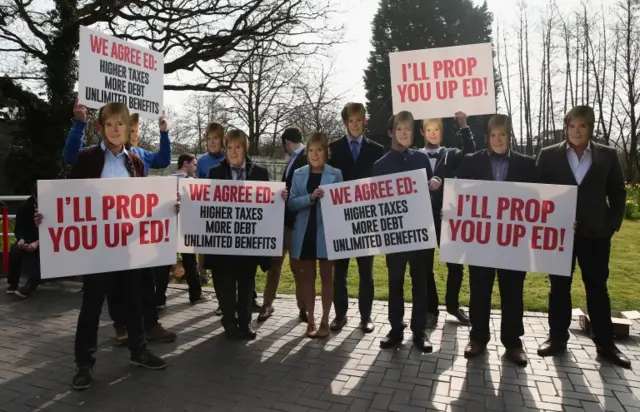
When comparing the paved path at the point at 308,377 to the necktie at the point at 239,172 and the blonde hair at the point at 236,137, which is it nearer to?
the necktie at the point at 239,172

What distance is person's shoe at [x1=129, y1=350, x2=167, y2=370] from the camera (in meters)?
4.32

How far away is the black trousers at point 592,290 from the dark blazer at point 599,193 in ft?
0.45

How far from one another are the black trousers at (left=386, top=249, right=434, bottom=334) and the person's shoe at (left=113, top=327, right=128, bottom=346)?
2.85m

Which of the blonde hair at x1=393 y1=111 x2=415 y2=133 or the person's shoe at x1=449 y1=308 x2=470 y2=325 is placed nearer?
the blonde hair at x1=393 y1=111 x2=415 y2=133

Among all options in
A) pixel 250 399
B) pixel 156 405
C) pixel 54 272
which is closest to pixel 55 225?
pixel 54 272

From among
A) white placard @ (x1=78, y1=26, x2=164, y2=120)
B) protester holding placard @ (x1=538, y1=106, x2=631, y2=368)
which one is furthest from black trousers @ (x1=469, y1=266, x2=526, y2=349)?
white placard @ (x1=78, y1=26, x2=164, y2=120)

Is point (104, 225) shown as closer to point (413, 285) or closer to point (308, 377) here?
Result: point (308, 377)

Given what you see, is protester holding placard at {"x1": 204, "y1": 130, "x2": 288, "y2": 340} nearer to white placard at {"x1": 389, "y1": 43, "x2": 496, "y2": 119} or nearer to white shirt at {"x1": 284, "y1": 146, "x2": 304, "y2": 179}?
white shirt at {"x1": 284, "y1": 146, "x2": 304, "y2": 179}

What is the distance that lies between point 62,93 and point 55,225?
50.7 ft

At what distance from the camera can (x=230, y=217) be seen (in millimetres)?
5082

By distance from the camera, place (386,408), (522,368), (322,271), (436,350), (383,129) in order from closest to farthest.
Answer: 1. (386,408)
2. (522,368)
3. (436,350)
4. (322,271)
5. (383,129)

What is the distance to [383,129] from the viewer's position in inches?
1458

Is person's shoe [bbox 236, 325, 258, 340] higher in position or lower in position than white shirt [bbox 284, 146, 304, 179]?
lower

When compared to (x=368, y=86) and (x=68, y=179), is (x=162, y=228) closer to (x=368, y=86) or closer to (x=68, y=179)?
(x=68, y=179)
